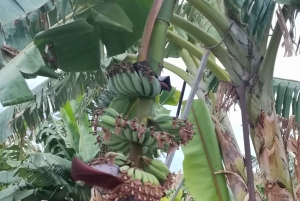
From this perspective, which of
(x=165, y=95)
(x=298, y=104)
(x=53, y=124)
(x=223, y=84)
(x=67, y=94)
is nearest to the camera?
(x=223, y=84)

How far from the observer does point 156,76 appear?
2.89 ft

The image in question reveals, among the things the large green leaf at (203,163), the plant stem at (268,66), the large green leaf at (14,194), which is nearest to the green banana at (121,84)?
the plant stem at (268,66)

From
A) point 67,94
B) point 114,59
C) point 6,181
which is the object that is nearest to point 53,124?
point 6,181

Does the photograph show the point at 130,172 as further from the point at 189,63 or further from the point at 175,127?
the point at 189,63

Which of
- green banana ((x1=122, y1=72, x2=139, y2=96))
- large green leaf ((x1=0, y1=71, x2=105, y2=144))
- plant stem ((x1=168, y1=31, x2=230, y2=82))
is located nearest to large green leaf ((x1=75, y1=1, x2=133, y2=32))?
green banana ((x1=122, y1=72, x2=139, y2=96))

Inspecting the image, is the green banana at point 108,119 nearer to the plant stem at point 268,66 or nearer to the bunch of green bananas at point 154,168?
the bunch of green bananas at point 154,168

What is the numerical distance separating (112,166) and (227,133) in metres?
1.34

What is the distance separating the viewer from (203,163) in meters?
1.85

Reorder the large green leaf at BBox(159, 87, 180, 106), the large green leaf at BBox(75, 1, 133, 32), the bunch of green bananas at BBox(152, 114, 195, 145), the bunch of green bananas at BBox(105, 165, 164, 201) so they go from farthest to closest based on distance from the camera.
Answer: the large green leaf at BBox(159, 87, 180, 106) < the large green leaf at BBox(75, 1, 133, 32) < the bunch of green bananas at BBox(152, 114, 195, 145) < the bunch of green bananas at BBox(105, 165, 164, 201)

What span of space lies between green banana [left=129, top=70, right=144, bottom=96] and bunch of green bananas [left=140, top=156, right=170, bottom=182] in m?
0.15

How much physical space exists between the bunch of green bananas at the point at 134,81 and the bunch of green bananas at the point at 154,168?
0.15 m

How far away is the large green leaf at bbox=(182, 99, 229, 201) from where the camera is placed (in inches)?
71.3

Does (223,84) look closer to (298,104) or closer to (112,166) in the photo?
(298,104)

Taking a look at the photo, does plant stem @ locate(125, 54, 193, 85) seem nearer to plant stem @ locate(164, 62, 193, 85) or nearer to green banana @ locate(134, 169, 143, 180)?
plant stem @ locate(164, 62, 193, 85)
